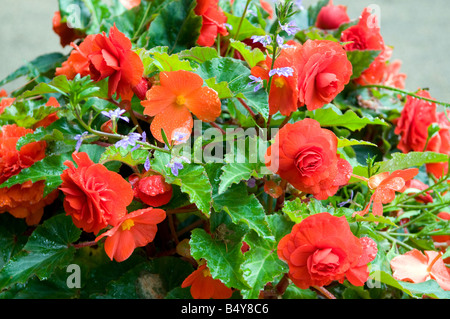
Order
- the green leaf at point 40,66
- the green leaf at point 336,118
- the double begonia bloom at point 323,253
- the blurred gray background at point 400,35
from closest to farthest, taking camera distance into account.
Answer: the double begonia bloom at point 323,253 → the green leaf at point 336,118 → the green leaf at point 40,66 → the blurred gray background at point 400,35

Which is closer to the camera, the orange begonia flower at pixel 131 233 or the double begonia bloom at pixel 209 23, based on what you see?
the orange begonia flower at pixel 131 233

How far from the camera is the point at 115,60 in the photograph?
42 cm

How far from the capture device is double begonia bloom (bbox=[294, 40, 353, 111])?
41cm

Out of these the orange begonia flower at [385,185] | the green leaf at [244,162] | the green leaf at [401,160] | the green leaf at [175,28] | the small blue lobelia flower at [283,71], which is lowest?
the orange begonia flower at [385,185]

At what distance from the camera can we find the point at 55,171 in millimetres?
457

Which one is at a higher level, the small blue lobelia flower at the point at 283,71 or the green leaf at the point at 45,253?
the small blue lobelia flower at the point at 283,71

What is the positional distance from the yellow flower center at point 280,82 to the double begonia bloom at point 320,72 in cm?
2

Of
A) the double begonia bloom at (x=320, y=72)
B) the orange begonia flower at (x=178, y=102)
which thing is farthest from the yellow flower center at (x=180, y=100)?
the double begonia bloom at (x=320, y=72)

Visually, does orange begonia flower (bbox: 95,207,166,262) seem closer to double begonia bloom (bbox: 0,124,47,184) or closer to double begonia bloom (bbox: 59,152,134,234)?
double begonia bloom (bbox: 59,152,134,234)

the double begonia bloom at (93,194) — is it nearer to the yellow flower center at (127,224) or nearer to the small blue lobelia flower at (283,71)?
the yellow flower center at (127,224)

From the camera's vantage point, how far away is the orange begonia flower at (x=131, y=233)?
1.31 ft
